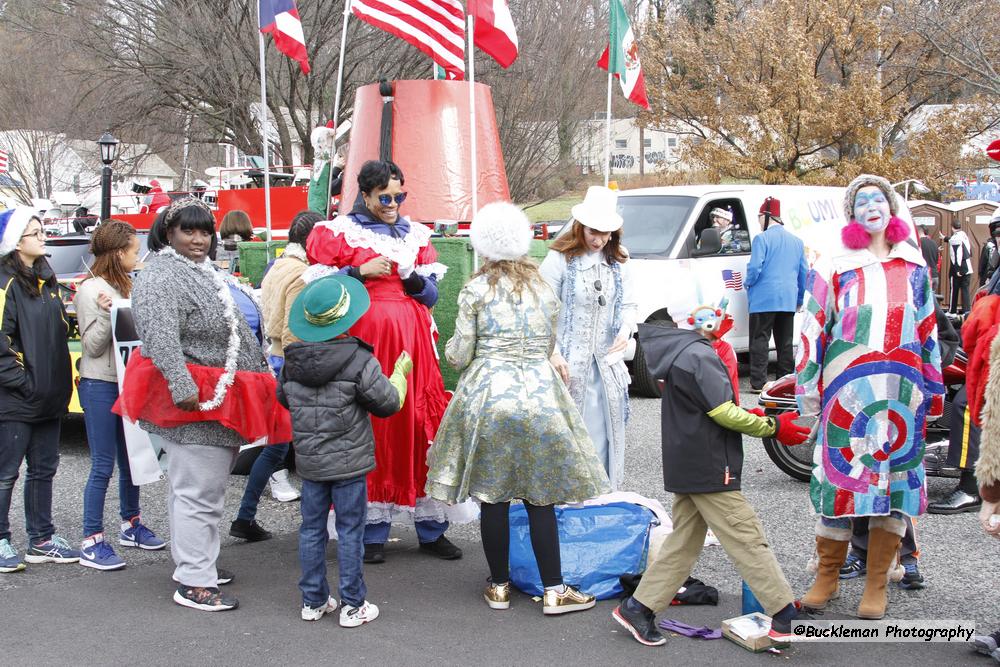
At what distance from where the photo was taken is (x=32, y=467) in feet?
17.5

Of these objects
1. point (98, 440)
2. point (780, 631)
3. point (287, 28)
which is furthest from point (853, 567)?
point (287, 28)

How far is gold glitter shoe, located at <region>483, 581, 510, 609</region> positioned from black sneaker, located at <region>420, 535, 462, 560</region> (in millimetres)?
778

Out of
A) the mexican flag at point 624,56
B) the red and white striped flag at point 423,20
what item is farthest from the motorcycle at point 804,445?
the red and white striped flag at point 423,20

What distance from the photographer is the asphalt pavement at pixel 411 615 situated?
4.16 m

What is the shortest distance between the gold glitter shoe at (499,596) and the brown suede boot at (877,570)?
5.17 feet

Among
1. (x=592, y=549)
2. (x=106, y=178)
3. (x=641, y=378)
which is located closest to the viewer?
(x=592, y=549)

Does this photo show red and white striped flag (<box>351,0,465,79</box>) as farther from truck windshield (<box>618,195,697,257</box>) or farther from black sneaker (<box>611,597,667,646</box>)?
black sneaker (<box>611,597,667,646</box>)

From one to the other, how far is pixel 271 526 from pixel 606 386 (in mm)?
2263

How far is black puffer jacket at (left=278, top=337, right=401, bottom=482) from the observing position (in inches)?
170

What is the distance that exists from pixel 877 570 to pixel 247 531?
11.2 ft

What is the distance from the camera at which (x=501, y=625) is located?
4.48 m

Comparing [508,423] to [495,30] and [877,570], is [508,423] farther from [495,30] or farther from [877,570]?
[495,30]

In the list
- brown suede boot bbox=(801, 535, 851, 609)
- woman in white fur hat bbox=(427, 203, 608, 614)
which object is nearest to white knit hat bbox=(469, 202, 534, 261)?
woman in white fur hat bbox=(427, 203, 608, 614)

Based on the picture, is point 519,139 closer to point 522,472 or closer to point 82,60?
point 82,60
